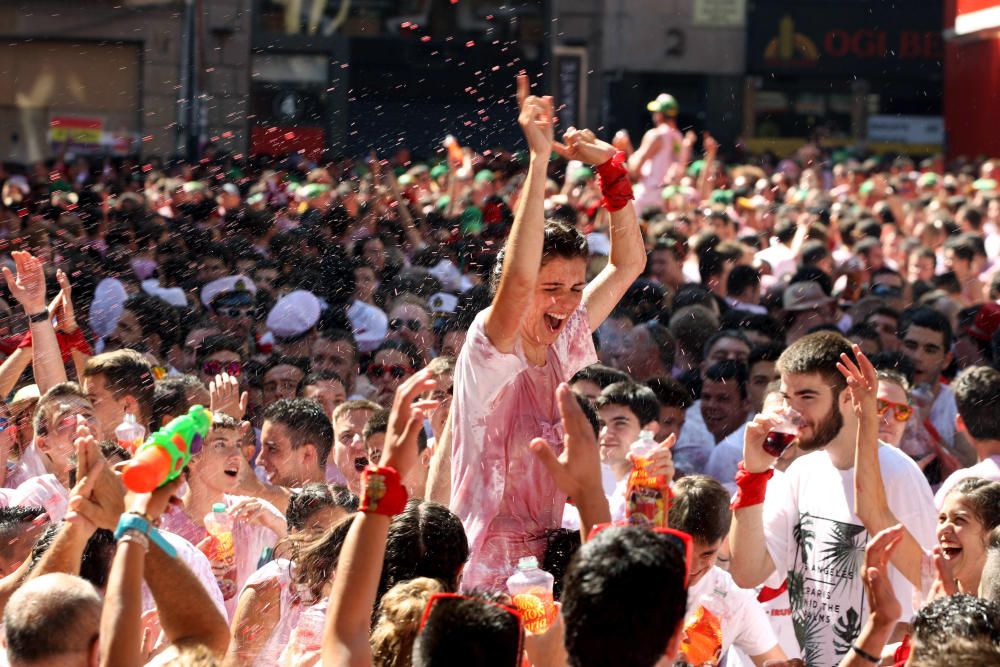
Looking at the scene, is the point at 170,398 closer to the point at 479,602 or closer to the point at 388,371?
the point at 388,371

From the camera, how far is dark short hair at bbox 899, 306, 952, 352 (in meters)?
7.48

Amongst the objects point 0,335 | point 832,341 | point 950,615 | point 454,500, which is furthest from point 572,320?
point 0,335

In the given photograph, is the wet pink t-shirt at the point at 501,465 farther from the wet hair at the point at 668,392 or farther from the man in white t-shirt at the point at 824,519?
the wet hair at the point at 668,392

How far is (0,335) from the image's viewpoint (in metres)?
8.51

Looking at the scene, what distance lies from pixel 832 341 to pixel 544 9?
22660mm

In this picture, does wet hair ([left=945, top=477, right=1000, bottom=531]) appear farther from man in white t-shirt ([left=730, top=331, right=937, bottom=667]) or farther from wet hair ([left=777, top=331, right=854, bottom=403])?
wet hair ([left=777, top=331, right=854, bottom=403])

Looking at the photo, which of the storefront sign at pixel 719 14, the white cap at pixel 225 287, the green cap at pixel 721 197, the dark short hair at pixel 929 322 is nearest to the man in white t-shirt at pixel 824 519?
the dark short hair at pixel 929 322

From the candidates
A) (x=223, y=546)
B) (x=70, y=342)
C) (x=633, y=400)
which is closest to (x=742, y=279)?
(x=633, y=400)

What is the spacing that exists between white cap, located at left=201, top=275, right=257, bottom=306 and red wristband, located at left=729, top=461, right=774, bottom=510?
17.8ft

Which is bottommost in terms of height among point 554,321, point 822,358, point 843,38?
point 822,358

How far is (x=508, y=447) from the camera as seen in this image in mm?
3916

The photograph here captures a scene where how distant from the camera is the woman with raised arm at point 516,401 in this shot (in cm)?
379

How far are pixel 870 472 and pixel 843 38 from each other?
24448 millimetres

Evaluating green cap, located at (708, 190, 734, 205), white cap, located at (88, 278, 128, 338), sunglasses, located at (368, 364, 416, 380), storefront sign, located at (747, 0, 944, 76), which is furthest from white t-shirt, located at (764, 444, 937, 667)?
storefront sign, located at (747, 0, 944, 76)
